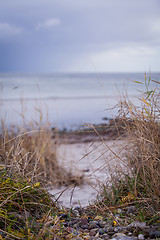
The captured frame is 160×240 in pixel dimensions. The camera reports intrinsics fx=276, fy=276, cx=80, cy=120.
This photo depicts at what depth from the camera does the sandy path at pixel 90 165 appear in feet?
7.33

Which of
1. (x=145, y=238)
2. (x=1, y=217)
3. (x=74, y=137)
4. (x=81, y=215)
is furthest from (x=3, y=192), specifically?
(x=74, y=137)

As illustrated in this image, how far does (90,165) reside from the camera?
229cm

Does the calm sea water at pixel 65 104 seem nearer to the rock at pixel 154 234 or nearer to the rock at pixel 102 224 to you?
the rock at pixel 102 224

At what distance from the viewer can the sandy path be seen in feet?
7.33

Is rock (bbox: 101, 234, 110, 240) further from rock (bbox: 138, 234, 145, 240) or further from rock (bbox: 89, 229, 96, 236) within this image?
rock (bbox: 138, 234, 145, 240)


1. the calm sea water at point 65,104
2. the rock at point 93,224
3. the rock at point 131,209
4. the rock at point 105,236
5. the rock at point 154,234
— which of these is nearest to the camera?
the rock at point 154,234

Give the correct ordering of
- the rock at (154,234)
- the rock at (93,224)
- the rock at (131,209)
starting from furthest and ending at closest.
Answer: the rock at (131,209)
the rock at (93,224)
the rock at (154,234)

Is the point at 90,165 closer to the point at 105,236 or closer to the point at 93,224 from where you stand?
the point at 93,224

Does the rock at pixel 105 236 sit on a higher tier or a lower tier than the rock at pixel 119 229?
lower

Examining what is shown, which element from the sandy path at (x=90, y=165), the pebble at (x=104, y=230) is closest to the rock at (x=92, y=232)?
the pebble at (x=104, y=230)

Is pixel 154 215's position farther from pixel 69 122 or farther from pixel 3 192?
pixel 69 122

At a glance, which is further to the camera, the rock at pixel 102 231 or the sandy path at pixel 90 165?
the sandy path at pixel 90 165

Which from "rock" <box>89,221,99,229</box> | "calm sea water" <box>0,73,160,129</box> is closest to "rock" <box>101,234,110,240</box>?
"rock" <box>89,221,99,229</box>

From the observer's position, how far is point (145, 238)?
159 centimetres
